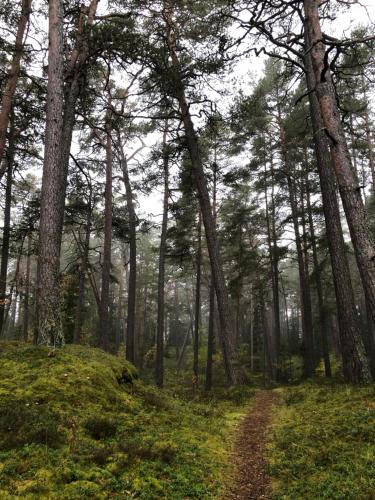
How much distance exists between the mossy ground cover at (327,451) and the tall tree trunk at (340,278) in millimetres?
1393

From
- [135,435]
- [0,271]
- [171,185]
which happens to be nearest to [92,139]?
[171,185]

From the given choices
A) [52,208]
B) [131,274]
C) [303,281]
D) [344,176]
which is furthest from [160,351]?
[344,176]

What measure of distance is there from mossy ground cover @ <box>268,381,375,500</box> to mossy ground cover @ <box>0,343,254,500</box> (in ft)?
2.83

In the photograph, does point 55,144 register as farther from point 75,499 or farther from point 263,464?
point 263,464

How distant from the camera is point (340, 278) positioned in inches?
403

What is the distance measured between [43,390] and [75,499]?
2.36 meters

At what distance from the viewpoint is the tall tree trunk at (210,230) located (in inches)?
479

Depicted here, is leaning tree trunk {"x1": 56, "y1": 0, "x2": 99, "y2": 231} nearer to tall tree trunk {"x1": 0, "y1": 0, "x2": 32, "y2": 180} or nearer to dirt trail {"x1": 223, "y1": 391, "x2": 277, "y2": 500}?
tall tree trunk {"x1": 0, "y1": 0, "x2": 32, "y2": 180}

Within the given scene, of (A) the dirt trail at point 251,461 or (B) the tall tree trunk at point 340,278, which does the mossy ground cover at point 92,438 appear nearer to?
(A) the dirt trail at point 251,461

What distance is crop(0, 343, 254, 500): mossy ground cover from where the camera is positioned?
3.67m

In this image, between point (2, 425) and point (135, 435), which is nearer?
point (2, 425)

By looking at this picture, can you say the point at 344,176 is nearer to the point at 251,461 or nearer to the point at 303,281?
the point at 251,461

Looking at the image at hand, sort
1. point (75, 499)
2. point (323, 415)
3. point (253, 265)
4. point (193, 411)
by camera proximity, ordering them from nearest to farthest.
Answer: point (75, 499) < point (323, 415) < point (193, 411) < point (253, 265)

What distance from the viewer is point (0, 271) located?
52.1ft
